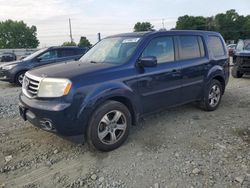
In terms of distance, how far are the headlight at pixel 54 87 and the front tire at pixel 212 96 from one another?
3.27 metres

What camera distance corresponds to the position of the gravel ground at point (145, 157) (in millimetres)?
3219

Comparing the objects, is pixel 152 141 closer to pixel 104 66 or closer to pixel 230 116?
pixel 104 66

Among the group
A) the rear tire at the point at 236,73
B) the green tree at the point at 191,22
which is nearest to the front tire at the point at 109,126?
the rear tire at the point at 236,73

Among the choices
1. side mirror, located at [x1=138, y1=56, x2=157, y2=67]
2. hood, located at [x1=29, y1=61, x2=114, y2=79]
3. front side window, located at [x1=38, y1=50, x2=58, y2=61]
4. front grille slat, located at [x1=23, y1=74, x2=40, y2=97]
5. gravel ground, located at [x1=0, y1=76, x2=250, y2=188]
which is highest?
front side window, located at [x1=38, y1=50, x2=58, y2=61]

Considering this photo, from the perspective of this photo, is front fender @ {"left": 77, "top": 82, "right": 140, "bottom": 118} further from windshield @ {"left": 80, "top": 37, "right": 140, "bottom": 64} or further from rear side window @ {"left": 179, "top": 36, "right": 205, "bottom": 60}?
rear side window @ {"left": 179, "top": 36, "right": 205, "bottom": 60}

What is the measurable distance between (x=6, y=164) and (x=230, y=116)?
4.36 meters

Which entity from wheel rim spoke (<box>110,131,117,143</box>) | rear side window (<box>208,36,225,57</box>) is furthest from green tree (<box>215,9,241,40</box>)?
wheel rim spoke (<box>110,131,117,143</box>)

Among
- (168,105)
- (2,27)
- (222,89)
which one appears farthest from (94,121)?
(2,27)

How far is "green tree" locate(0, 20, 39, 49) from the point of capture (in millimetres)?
73625

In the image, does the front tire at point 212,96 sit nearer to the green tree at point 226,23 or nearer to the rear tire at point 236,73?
the rear tire at point 236,73

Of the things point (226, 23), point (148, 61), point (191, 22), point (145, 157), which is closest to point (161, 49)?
point (148, 61)

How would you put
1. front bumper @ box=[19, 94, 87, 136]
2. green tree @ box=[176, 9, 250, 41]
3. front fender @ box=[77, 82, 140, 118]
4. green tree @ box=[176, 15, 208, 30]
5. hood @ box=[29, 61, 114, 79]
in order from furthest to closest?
green tree @ box=[176, 9, 250, 41] → green tree @ box=[176, 15, 208, 30] → hood @ box=[29, 61, 114, 79] → front fender @ box=[77, 82, 140, 118] → front bumper @ box=[19, 94, 87, 136]

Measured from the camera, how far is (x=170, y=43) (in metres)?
4.80

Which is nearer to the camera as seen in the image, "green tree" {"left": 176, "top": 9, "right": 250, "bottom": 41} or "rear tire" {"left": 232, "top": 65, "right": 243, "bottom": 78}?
"rear tire" {"left": 232, "top": 65, "right": 243, "bottom": 78}
